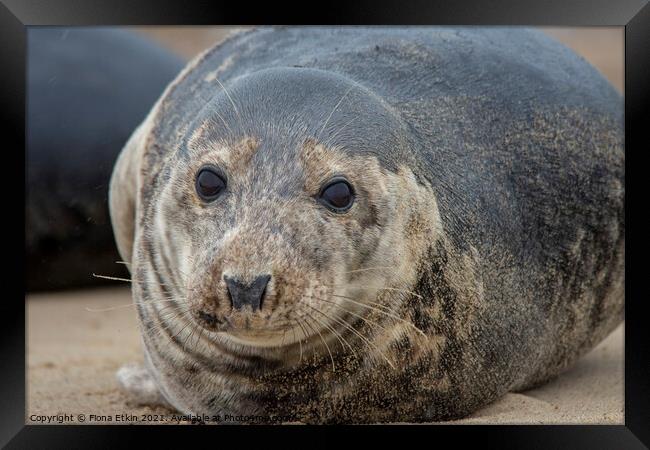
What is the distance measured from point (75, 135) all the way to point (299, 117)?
4.33 meters

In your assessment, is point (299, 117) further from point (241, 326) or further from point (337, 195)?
point (241, 326)

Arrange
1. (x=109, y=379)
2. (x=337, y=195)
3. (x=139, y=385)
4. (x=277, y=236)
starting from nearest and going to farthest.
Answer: (x=277, y=236) < (x=337, y=195) < (x=139, y=385) < (x=109, y=379)

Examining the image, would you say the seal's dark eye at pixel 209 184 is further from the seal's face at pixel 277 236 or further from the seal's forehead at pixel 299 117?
the seal's forehead at pixel 299 117

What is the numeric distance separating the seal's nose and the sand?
1.15 metres

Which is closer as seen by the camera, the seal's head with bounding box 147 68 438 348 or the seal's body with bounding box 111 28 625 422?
the seal's head with bounding box 147 68 438 348

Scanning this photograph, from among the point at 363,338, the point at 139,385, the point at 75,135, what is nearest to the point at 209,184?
the point at 363,338

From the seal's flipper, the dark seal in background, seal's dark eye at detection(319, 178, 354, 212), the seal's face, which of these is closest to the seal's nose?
the seal's face

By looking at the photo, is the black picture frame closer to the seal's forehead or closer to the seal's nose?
the seal's forehead

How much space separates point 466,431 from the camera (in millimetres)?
3977

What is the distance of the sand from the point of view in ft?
14.1

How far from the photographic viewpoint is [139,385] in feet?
15.7

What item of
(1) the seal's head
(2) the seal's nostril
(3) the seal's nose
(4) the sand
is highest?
(1) the seal's head

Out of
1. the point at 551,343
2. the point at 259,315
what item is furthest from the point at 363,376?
the point at 551,343

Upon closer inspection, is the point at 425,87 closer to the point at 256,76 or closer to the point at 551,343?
the point at 256,76
